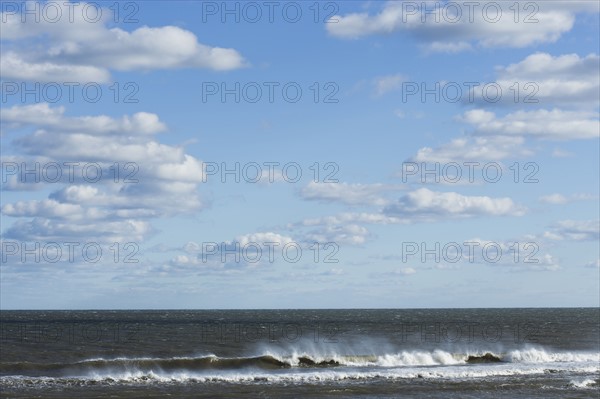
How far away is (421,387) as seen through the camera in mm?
42312

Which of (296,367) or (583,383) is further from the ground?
(583,383)

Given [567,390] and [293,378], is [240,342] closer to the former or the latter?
[293,378]

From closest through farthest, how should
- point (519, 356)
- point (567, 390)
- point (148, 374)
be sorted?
1. point (567, 390)
2. point (148, 374)
3. point (519, 356)

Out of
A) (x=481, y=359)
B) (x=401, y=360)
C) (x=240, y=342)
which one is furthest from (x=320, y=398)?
(x=240, y=342)

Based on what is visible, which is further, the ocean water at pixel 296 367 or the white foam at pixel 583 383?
the white foam at pixel 583 383

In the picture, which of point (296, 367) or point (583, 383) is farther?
point (296, 367)

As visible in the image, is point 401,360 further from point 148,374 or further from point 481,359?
point 148,374

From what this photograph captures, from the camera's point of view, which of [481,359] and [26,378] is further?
[481,359]

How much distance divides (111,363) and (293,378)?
45.8 feet

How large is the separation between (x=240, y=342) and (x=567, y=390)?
39.5m

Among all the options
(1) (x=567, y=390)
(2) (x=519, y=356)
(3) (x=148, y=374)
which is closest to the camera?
(1) (x=567, y=390)

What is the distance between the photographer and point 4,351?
61875 millimetres

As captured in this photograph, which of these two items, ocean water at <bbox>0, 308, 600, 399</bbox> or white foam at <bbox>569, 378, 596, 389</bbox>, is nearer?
ocean water at <bbox>0, 308, 600, 399</bbox>

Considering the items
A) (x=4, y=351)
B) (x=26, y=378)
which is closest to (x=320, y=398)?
(x=26, y=378)
